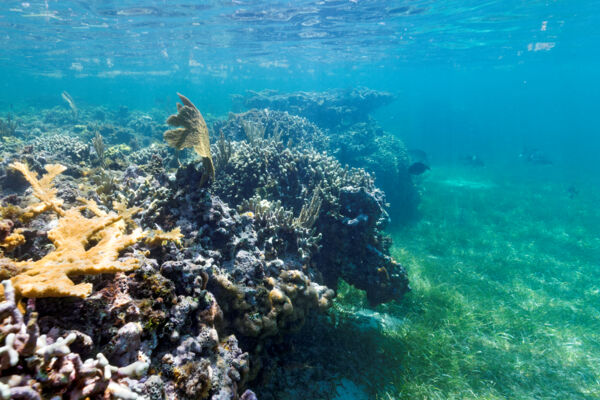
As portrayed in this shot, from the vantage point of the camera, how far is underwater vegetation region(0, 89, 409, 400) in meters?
1.78

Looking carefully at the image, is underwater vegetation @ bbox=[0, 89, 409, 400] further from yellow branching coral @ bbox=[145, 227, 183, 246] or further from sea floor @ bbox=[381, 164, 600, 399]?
sea floor @ bbox=[381, 164, 600, 399]

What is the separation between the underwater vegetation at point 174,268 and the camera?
178 centimetres

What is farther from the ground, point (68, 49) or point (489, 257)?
point (68, 49)

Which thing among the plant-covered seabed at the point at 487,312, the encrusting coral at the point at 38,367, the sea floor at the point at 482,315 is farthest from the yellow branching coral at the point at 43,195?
the plant-covered seabed at the point at 487,312

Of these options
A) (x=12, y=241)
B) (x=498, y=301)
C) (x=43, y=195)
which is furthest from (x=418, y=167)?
(x=12, y=241)

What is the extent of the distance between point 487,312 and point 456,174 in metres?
20.6

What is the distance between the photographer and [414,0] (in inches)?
746

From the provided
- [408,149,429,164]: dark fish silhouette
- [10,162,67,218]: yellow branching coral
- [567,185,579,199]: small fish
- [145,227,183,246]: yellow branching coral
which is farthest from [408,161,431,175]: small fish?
[10,162,67,218]: yellow branching coral

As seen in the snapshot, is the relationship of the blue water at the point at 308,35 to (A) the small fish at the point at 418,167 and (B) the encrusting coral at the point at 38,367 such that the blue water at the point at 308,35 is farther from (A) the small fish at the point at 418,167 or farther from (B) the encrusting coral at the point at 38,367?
(B) the encrusting coral at the point at 38,367

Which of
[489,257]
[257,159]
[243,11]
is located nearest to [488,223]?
[489,257]

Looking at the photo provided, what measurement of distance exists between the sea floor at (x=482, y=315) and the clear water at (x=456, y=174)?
49 mm

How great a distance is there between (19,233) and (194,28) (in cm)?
2937

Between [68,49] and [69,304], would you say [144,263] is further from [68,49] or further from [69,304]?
[68,49]

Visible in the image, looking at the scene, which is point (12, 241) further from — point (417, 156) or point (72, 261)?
point (417, 156)
